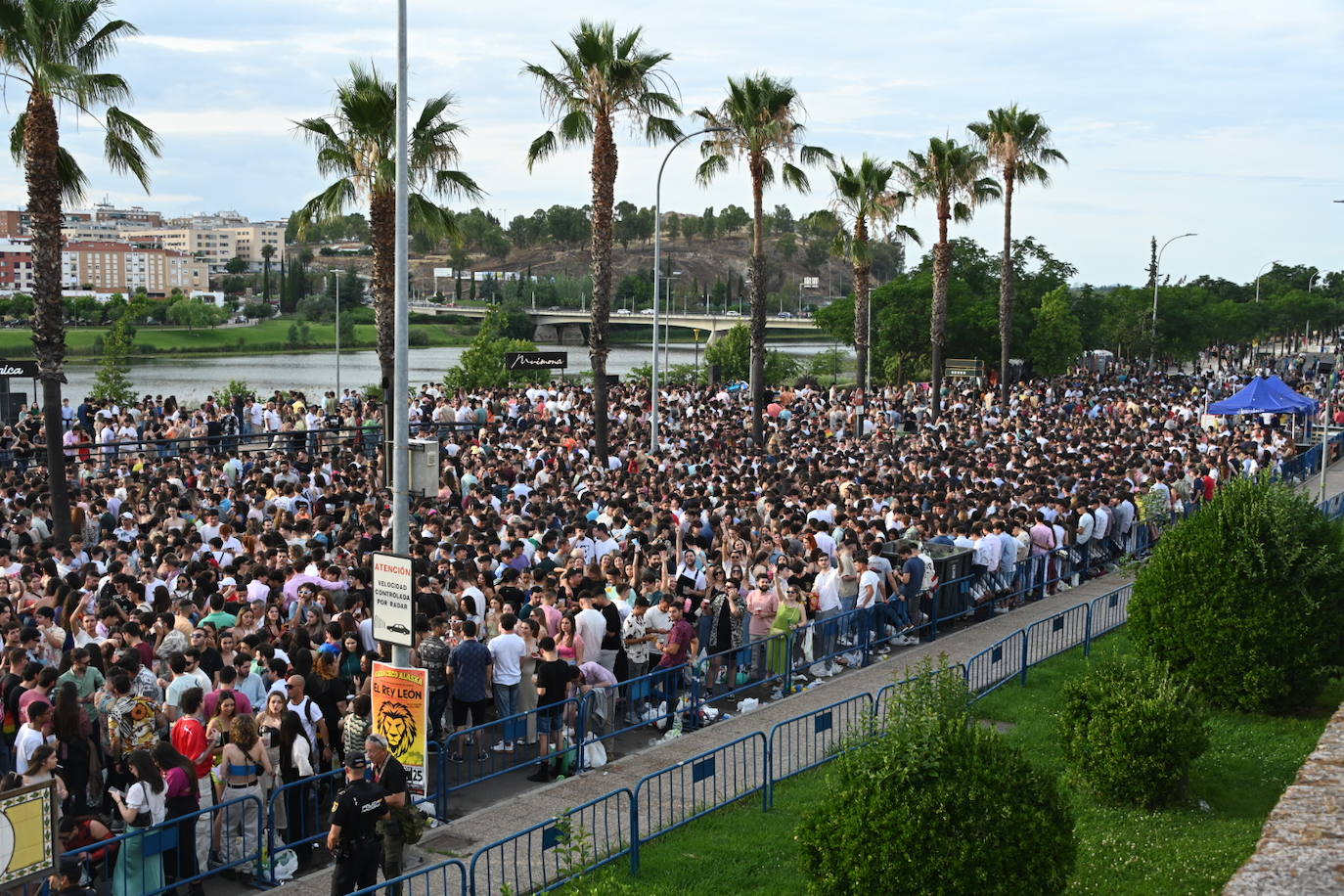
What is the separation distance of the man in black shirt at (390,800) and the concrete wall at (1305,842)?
19.3 feet

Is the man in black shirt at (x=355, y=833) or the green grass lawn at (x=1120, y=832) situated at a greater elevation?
the man in black shirt at (x=355, y=833)

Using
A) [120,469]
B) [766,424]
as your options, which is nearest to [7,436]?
[120,469]

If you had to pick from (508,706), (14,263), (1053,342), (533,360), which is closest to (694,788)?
(508,706)

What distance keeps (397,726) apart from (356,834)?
1.61 metres

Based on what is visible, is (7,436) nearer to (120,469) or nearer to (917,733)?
(120,469)

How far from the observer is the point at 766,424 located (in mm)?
38000

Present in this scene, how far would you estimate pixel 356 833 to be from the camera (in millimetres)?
8602

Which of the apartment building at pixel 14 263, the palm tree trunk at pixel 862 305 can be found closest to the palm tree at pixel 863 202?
the palm tree trunk at pixel 862 305

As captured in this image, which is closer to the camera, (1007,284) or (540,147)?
(540,147)

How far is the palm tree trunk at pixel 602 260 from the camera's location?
28.5 m

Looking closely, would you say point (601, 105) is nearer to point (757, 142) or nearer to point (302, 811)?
point (757, 142)

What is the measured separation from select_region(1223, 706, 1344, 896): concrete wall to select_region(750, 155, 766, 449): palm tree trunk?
73.9 ft

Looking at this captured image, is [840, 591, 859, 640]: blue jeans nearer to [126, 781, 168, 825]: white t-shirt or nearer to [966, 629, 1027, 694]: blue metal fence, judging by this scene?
[966, 629, 1027, 694]: blue metal fence

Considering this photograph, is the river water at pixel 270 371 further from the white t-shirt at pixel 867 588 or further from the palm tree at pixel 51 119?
the white t-shirt at pixel 867 588
